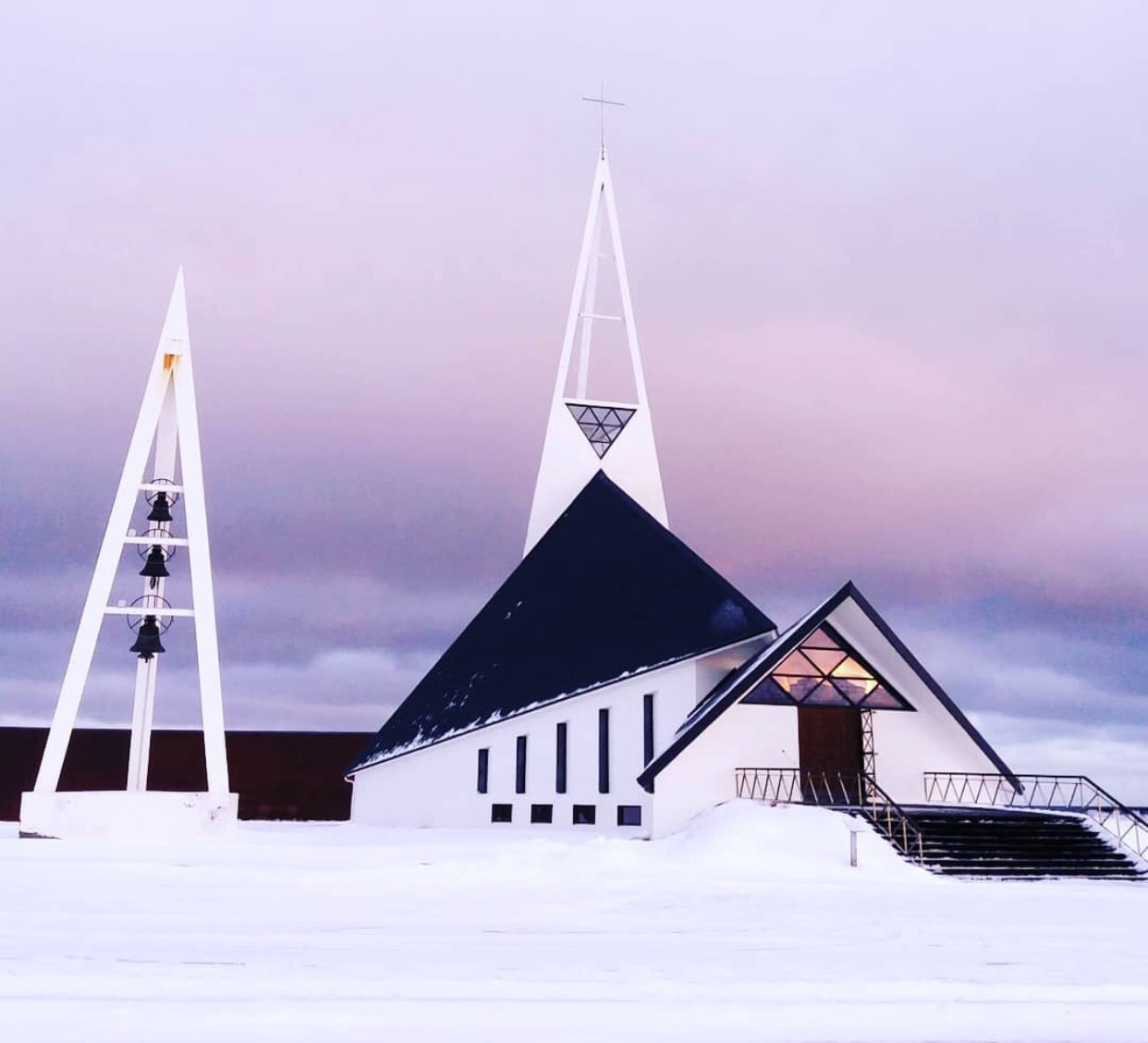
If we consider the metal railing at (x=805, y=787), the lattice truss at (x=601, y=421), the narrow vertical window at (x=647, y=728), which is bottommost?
the metal railing at (x=805, y=787)

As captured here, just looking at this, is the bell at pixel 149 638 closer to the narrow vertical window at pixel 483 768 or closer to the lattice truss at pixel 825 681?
the narrow vertical window at pixel 483 768

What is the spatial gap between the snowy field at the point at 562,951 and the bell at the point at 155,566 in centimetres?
953

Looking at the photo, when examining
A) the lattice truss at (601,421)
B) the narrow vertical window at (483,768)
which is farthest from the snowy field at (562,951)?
the lattice truss at (601,421)

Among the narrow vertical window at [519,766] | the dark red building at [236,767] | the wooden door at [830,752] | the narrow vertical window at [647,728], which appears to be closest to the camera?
the wooden door at [830,752]

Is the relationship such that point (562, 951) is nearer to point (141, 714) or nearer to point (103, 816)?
point (103, 816)

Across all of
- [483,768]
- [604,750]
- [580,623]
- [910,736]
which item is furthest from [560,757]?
[910,736]

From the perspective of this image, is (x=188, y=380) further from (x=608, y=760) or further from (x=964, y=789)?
(x=964, y=789)

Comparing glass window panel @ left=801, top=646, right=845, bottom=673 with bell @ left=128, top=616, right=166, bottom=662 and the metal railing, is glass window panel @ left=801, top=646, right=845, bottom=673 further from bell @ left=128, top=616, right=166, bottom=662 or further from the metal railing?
bell @ left=128, top=616, right=166, bottom=662

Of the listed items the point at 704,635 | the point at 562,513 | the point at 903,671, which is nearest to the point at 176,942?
the point at 704,635

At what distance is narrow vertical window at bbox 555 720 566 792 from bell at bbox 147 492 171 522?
1142 centimetres

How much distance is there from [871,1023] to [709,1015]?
3.57 feet

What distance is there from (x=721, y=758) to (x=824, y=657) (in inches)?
136

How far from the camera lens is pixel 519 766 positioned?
3117cm

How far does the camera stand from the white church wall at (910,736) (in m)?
27.2
